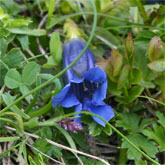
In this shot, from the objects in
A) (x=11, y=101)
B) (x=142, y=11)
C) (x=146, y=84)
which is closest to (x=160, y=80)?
(x=146, y=84)

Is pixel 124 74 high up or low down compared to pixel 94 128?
up

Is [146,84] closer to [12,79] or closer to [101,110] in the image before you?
[101,110]

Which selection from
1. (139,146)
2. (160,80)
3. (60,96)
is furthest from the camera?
(160,80)

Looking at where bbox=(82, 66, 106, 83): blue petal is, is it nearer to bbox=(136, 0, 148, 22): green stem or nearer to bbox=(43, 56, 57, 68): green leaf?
bbox=(43, 56, 57, 68): green leaf

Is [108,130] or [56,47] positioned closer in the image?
[108,130]

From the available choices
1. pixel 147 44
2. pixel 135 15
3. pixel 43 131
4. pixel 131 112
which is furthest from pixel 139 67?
pixel 43 131

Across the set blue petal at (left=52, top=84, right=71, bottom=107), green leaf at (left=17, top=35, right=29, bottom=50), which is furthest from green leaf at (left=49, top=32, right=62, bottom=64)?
blue petal at (left=52, top=84, right=71, bottom=107)

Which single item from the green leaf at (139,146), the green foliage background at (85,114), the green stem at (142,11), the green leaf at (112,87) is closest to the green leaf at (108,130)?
the green foliage background at (85,114)

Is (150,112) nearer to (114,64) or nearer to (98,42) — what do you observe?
(114,64)
